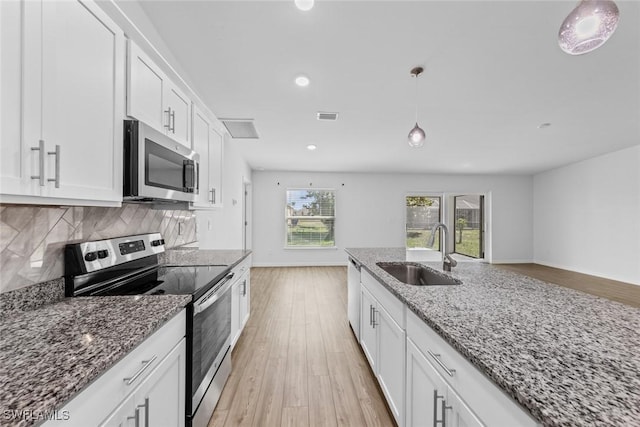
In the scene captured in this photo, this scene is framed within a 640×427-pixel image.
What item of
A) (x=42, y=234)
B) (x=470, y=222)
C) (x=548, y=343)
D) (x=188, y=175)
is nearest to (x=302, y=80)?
(x=188, y=175)

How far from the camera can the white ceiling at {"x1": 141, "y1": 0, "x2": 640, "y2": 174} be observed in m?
1.71

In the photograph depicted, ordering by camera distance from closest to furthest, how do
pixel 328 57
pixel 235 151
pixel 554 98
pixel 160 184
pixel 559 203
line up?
pixel 160 184 < pixel 328 57 < pixel 554 98 < pixel 235 151 < pixel 559 203

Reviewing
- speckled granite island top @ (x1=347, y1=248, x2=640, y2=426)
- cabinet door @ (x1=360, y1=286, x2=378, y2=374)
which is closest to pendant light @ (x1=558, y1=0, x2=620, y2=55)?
speckled granite island top @ (x1=347, y1=248, x2=640, y2=426)

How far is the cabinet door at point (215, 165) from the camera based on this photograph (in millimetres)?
2547

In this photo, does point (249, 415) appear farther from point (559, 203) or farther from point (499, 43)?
point (559, 203)

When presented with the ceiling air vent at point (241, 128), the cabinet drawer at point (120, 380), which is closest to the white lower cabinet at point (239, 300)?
the cabinet drawer at point (120, 380)

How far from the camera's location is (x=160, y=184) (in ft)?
4.99

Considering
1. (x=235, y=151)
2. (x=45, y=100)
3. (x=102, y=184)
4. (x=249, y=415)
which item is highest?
(x=235, y=151)

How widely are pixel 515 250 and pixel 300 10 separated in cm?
805

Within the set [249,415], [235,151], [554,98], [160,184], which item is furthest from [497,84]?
[235,151]

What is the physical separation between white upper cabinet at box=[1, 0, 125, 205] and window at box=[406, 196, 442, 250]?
6.67m

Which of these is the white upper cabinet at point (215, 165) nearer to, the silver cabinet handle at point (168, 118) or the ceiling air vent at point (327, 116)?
the silver cabinet handle at point (168, 118)

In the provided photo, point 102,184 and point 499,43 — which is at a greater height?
point 499,43

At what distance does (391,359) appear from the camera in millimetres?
1536
